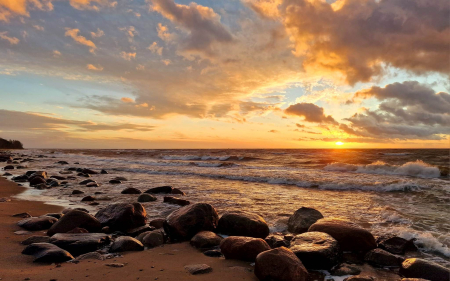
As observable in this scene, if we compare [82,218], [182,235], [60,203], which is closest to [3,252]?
[82,218]

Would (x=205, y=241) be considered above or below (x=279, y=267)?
below

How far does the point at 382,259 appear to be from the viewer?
434 cm

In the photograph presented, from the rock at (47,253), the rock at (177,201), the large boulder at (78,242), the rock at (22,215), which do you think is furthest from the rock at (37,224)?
the rock at (177,201)

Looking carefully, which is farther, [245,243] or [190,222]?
[190,222]

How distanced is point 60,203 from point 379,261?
374 inches

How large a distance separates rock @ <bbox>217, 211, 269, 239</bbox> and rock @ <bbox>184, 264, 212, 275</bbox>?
1.67 meters

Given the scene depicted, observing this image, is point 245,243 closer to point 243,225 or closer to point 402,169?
point 243,225

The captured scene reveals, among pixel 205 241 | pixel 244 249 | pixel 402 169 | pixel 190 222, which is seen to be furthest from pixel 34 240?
pixel 402 169

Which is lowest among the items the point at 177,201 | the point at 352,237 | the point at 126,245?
the point at 177,201

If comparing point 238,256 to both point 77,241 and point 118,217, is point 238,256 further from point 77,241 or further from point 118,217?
point 118,217

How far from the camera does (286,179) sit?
1546 cm

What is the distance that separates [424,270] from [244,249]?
2595 mm

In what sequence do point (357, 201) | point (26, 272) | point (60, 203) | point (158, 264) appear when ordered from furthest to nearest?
point (357, 201) < point (60, 203) < point (158, 264) < point (26, 272)

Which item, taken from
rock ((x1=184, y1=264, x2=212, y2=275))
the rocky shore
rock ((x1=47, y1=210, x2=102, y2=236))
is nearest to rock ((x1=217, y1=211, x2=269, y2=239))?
the rocky shore
